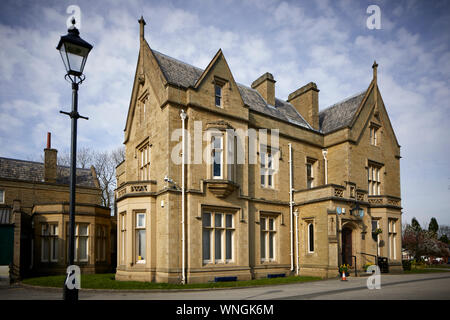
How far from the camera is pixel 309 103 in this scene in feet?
94.2

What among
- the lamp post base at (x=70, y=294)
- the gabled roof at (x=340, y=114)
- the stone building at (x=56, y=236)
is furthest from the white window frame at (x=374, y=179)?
the lamp post base at (x=70, y=294)

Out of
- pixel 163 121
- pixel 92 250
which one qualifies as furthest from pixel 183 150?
pixel 92 250

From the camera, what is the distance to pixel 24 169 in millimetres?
33656

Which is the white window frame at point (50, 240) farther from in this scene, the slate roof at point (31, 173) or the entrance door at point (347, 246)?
the entrance door at point (347, 246)

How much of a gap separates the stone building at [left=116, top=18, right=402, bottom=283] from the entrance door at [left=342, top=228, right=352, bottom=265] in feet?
0.21

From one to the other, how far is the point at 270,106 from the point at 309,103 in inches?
136

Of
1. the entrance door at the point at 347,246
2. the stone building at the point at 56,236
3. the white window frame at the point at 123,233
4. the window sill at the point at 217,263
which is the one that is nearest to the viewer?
the window sill at the point at 217,263

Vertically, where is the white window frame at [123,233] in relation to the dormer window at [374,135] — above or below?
below

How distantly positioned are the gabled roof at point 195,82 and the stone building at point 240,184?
120 mm

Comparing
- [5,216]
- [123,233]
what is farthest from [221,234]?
[5,216]

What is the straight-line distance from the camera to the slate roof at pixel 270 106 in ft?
70.5

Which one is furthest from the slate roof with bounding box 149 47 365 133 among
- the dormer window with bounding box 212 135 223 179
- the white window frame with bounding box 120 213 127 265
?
the white window frame with bounding box 120 213 127 265

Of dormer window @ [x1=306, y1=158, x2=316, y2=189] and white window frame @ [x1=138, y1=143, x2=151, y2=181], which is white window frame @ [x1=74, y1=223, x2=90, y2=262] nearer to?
white window frame @ [x1=138, y1=143, x2=151, y2=181]
